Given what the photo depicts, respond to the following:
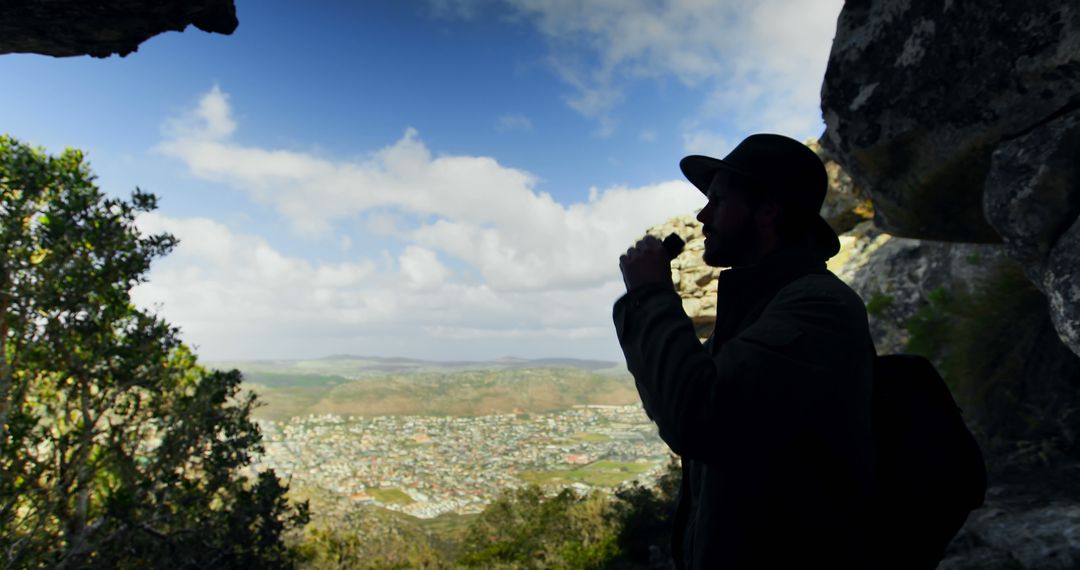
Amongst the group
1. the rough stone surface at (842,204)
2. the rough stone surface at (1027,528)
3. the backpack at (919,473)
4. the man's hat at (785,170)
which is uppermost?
the rough stone surface at (842,204)

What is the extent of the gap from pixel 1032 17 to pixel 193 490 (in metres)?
14.5

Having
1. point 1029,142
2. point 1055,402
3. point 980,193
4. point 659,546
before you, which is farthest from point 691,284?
point 1029,142

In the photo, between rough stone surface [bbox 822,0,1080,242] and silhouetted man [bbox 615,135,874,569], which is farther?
rough stone surface [bbox 822,0,1080,242]

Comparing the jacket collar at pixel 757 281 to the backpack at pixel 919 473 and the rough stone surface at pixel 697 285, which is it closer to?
the backpack at pixel 919 473

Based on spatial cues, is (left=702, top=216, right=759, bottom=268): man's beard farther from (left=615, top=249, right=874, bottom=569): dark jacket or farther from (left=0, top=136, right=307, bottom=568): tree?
(left=0, top=136, right=307, bottom=568): tree

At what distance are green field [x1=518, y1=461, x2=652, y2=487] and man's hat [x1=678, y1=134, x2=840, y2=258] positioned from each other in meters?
52.4

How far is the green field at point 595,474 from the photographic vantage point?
53094 mm

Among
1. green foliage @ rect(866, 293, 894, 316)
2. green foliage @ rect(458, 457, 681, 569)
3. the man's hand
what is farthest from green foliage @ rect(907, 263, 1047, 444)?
the man's hand

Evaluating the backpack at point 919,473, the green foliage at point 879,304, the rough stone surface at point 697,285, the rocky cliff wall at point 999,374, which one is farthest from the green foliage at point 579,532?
the backpack at point 919,473

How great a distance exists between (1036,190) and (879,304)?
7.48 m

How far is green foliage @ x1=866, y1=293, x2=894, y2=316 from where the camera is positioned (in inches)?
443

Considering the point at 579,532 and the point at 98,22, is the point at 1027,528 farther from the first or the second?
the point at 98,22

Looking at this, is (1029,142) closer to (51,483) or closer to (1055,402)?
(1055,402)

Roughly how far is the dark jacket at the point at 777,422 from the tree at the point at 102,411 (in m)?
11.3
